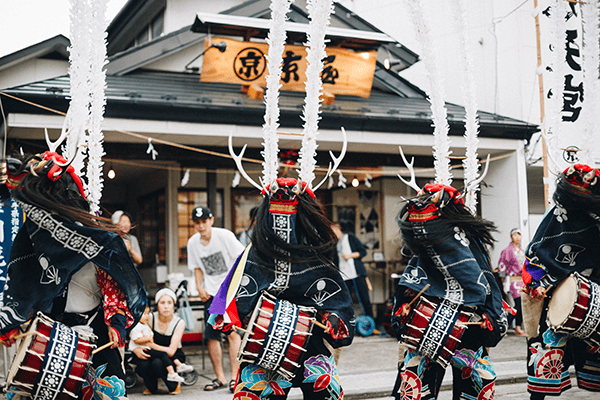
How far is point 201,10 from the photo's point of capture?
428 inches

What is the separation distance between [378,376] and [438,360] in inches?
104

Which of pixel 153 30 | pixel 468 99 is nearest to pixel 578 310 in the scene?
pixel 468 99

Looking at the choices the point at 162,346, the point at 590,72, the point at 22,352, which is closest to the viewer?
the point at 22,352

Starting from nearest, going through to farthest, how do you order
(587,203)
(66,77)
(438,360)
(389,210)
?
1. (438,360)
2. (587,203)
3. (66,77)
4. (389,210)

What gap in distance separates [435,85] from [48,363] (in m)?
3.61

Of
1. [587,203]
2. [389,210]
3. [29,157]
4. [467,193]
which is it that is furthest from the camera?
[389,210]

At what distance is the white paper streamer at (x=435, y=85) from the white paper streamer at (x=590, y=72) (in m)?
1.53

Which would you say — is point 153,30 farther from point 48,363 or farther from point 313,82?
point 48,363

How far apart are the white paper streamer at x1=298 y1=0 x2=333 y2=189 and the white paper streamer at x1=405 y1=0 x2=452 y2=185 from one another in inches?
41.9

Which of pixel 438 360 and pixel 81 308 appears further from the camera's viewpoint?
pixel 438 360

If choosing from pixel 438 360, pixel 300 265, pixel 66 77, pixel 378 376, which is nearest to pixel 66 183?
pixel 300 265

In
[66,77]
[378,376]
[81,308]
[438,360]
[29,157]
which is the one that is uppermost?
[66,77]

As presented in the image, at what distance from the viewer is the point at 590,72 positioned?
19.2 ft

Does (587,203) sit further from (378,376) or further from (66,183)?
(66,183)
